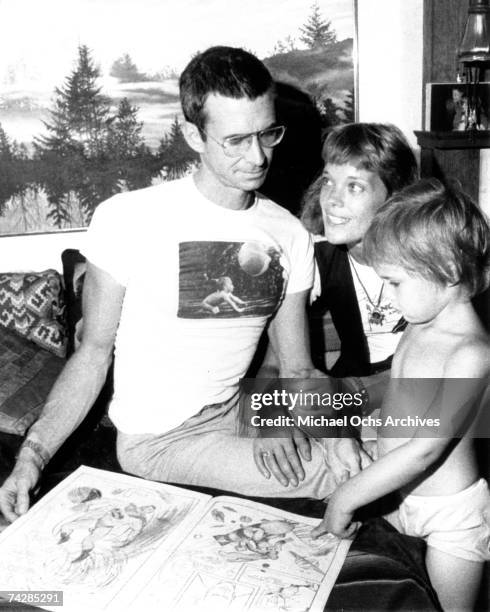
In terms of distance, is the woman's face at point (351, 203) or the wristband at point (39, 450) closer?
the wristband at point (39, 450)

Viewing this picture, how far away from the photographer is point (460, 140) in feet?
6.95

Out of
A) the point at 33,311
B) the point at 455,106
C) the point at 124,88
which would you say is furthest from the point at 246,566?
the point at 455,106

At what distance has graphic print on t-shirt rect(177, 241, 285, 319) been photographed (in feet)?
4.41

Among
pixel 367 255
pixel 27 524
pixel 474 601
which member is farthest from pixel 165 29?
pixel 474 601

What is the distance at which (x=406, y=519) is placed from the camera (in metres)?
1.18

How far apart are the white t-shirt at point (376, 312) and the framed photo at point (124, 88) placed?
774 millimetres

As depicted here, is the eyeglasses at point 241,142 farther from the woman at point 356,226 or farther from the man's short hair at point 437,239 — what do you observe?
the man's short hair at point 437,239

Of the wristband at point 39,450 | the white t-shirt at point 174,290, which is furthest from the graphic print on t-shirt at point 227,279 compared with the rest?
the wristband at point 39,450

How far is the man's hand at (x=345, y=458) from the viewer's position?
1.22m

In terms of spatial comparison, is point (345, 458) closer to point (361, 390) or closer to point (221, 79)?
point (361, 390)

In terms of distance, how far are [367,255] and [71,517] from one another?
2.19 ft

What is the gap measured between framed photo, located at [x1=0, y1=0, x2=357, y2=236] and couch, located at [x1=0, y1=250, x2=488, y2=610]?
12.9 inches

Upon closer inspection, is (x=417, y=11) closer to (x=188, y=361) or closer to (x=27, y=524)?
(x=188, y=361)

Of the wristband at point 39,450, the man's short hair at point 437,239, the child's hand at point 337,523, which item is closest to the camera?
the child's hand at point 337,523
